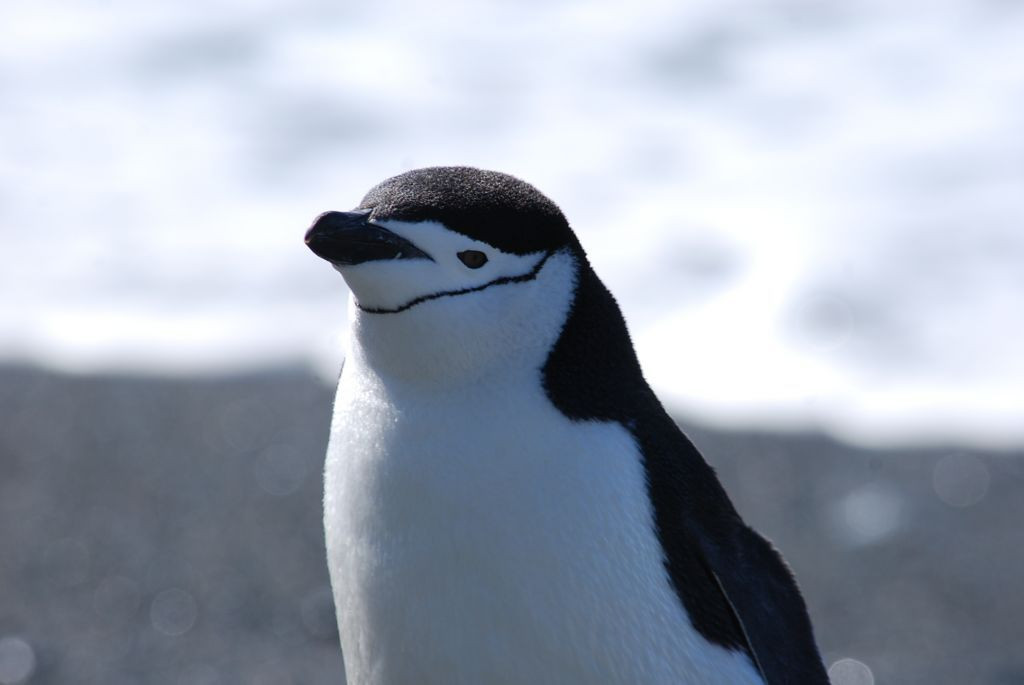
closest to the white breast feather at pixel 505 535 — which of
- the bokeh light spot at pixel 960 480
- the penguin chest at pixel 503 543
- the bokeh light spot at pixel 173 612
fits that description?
the penguin chest at pixel 503 543

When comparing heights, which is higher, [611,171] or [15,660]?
[611,171]

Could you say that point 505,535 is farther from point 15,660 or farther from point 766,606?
point 15,660

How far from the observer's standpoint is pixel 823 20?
1167cm

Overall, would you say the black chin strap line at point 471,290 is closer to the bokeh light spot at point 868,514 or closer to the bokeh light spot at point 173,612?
the bokeh light spot at point 173,612

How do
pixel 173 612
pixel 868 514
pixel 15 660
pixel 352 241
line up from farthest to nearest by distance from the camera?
pixel 868 514
pixel 173 612
pixel 15 660
pixel 352 241

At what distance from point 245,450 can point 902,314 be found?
3577 mm

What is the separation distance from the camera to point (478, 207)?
2.50 metres

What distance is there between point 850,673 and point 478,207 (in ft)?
8.34

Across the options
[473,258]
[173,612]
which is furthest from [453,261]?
[173,612]

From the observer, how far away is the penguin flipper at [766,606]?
278 centimetres

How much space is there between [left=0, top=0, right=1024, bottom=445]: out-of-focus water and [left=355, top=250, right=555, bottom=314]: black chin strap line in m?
4.09

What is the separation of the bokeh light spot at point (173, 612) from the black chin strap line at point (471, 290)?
244cm

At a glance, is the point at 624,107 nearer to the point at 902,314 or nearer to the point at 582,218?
the point at 582,218

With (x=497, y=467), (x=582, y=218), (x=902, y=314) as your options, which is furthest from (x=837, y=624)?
(x=582, y=218)
